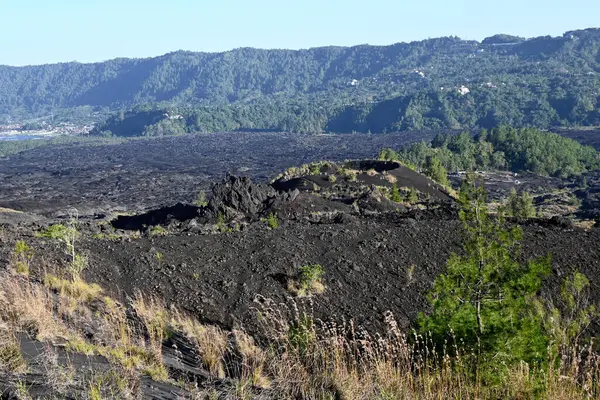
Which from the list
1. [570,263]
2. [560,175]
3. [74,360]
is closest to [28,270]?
[74,360]

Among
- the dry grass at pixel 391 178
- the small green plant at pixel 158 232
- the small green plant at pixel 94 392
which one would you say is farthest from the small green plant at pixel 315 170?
the small green plant at pixel 94 392

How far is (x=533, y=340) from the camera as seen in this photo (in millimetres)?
6555

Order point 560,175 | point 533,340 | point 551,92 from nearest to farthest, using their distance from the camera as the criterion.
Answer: point 533,340 < point 560,175 < point 551,92

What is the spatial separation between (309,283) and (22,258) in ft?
17.8

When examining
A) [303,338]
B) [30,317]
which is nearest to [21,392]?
[30,317]

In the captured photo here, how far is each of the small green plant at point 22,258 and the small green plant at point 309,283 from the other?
5043 millimetres

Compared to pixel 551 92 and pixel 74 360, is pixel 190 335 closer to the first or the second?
pixel 74 360

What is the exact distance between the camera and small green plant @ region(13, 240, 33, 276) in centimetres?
1085

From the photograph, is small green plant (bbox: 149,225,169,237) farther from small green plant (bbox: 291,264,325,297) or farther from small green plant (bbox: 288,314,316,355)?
small green plant (bbox: 288,314,316,355)

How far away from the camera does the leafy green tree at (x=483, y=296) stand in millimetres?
6648

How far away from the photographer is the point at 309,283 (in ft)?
43.2

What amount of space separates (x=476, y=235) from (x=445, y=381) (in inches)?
111

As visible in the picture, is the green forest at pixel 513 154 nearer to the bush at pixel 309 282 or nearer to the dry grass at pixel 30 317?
the bush at pixel 309 282

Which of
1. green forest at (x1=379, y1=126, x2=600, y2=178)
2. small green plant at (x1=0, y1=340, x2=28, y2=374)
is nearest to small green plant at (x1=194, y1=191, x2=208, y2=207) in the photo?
small green plant at (x1=0, y1=340, x2=28, y2=374)
